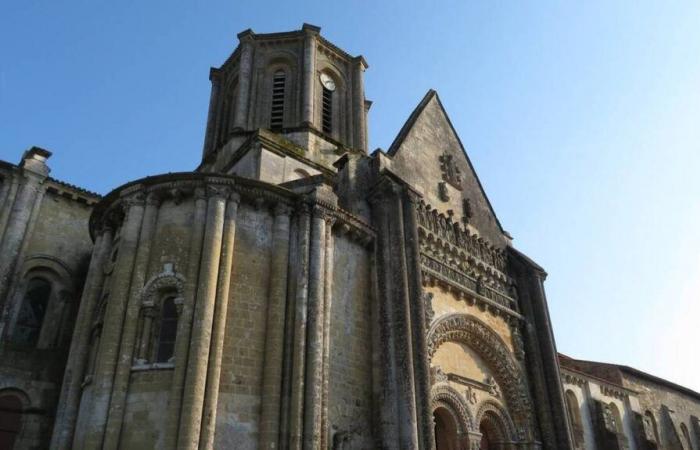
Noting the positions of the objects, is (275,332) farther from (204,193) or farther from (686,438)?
(686,438)

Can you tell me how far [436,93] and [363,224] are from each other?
26.1ft

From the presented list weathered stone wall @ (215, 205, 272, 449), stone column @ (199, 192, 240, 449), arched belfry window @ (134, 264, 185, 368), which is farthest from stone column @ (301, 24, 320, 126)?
arched belfry window @ (134, 264, 185, 368)

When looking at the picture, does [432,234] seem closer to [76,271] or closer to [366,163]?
[366,163]

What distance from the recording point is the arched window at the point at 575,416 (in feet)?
76.5

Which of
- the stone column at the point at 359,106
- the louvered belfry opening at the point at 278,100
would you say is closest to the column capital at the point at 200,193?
the louvered belfry opening at the point at 278,100

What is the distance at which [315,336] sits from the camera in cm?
1177

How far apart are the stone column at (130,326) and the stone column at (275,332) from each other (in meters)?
2.45

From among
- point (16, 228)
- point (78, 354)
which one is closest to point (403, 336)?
point (78, 354)

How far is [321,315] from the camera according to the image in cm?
1212

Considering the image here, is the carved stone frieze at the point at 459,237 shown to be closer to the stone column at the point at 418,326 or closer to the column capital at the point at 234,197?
the stone column at the point at 418,326

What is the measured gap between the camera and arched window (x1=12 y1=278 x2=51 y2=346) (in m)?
15.6

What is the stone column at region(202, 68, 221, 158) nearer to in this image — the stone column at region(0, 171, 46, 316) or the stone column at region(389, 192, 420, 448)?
the stone column at region(0, 171, 46, 316)

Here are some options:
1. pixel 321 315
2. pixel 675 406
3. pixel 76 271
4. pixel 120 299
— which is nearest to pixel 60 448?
pixel 120 299

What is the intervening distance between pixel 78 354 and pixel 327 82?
48.5 feet
